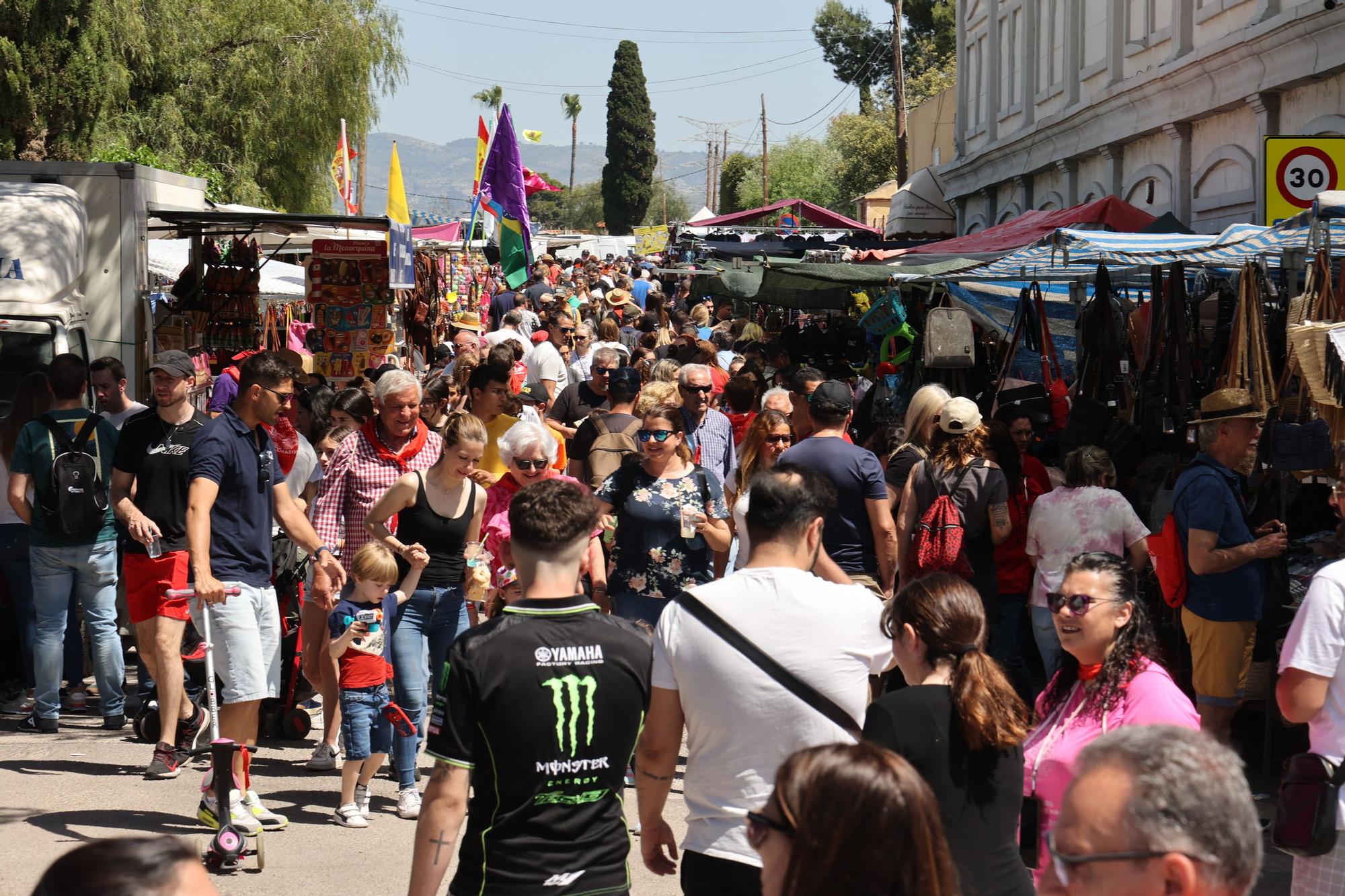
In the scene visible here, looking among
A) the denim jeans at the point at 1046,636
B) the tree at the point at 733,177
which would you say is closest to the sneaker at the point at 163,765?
the denim jeans at the point at 1046,636

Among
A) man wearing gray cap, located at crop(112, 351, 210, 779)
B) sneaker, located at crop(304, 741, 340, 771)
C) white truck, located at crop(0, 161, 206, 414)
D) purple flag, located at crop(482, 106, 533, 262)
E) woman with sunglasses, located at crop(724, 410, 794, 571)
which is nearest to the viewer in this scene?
man wearing gray cap, located at crop(112, 351, 210, 779)

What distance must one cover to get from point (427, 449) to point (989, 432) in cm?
A: 304

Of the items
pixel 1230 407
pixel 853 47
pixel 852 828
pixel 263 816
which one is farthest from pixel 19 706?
pixel 853 47

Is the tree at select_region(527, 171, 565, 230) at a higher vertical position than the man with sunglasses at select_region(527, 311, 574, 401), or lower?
higher

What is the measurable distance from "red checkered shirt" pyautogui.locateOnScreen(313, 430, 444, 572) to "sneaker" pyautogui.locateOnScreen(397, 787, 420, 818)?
3.62 ft

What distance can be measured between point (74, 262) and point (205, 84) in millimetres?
15330

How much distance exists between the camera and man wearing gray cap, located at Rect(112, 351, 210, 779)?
6793 millimetres

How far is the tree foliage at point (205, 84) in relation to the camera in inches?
739

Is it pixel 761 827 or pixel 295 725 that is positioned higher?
pixel 761 827

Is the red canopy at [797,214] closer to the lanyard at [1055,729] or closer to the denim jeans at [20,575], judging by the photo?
the denim jeans at [20,575]

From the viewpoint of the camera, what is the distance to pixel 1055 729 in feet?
12.2

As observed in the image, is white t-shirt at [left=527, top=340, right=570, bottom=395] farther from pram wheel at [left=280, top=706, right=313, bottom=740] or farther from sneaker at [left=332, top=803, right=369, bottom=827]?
sneaker at [left=332, top=803, right=369, bottom=827]

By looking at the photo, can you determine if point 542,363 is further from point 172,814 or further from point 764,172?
point 764,172

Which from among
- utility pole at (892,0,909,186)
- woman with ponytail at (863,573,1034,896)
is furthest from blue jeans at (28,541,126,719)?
utility pole at (892,0,909,186)
